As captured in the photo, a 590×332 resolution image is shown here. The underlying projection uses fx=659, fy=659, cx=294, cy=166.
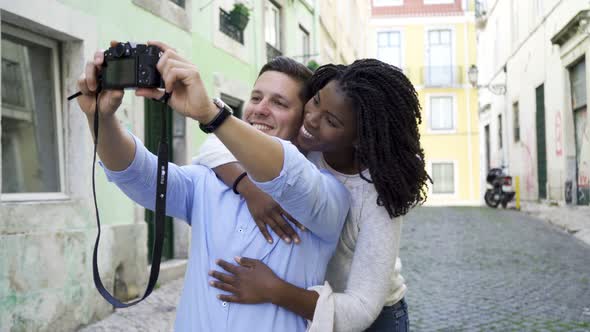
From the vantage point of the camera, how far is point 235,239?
1709mm

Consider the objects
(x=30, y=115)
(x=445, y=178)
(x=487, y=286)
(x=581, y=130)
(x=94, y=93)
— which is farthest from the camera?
(x=445, y=178)

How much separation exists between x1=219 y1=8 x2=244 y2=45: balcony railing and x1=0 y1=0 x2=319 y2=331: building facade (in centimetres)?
229

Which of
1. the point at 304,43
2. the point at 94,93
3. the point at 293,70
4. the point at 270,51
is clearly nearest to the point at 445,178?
the point at 304,43

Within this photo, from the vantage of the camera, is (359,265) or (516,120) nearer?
(359,265)

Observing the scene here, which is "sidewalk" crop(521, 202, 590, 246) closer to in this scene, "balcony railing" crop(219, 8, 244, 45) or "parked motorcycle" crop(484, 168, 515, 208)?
"parked motorcycle" crop(484, 168, 515, 208)

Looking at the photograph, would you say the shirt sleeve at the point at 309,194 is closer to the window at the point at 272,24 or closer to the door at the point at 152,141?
the door at the point at 152,141

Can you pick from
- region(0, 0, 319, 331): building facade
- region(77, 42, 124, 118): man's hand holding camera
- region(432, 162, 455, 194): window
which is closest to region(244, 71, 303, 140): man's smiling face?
region(77, 42, 124, 118): man's hand holding camera

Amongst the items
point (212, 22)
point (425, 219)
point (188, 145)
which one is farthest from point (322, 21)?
point (188, 145)

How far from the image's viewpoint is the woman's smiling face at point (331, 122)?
1.78 m

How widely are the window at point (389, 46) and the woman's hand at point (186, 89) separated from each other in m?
32.5

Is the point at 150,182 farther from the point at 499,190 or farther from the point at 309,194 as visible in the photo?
the point at 499,190

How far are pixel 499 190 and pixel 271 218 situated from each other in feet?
63.5

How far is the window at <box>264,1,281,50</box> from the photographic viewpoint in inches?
500

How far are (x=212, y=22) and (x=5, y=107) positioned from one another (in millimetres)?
4461
